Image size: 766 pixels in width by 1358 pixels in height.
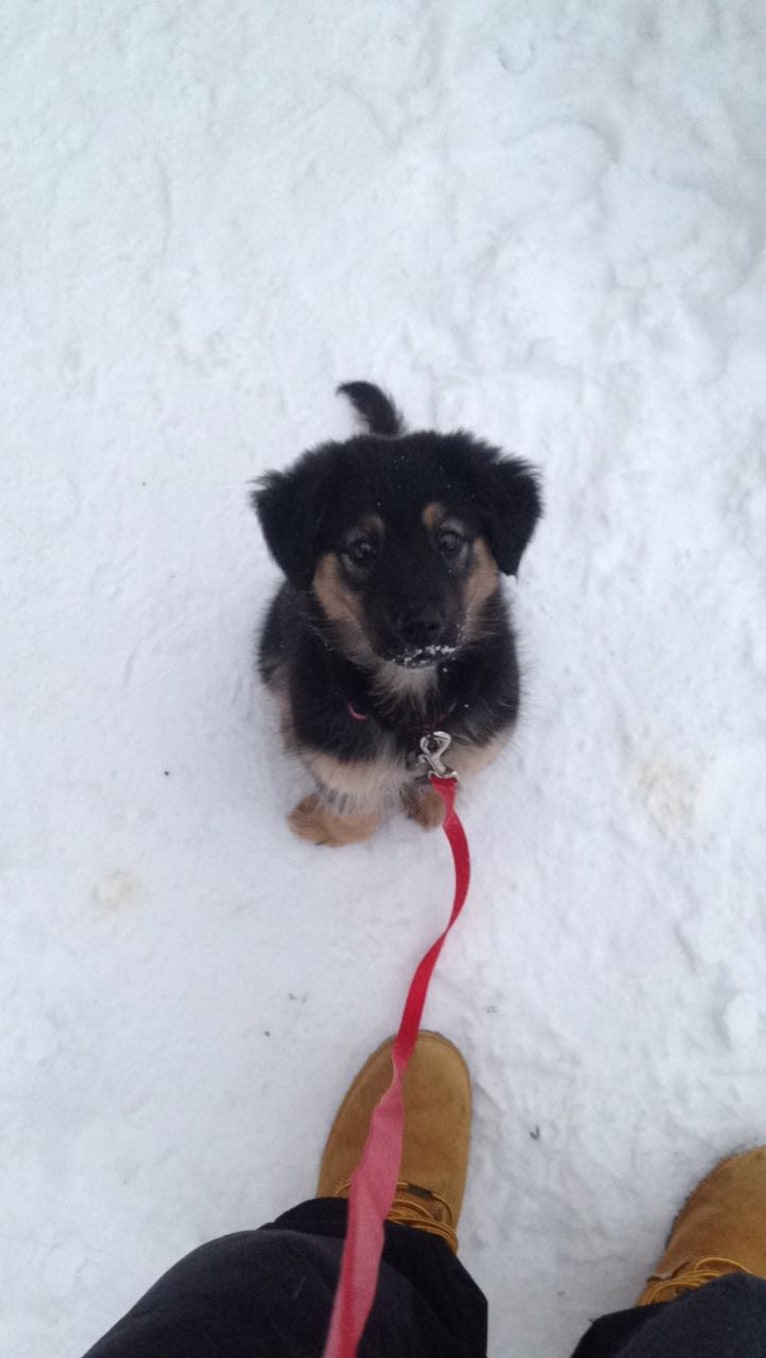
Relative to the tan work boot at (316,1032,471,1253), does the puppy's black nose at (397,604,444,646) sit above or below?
above

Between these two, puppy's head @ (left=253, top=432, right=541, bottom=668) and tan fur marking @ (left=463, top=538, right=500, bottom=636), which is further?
tan fur marking @ (left=463, top=538, right=500, bottom=636)

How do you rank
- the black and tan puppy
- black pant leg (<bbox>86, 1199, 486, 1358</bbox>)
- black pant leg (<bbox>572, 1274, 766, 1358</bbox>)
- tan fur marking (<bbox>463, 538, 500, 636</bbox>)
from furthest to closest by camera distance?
1. tan fur marking (<bbox>463, 538, 500, 636</bbox>)
2. the black and tan puppy
3. black pant leg (<bbox>572, 1274, 766, 1358</bbox>)
4. black pant leg (<bbox>86, 1199, 486, 1358</bbox>)

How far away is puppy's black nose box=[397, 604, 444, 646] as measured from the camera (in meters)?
2.01

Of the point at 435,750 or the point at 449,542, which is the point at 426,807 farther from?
the point at 449,542

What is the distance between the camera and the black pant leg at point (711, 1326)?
5.00 feet

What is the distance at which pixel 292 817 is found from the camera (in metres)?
2.78

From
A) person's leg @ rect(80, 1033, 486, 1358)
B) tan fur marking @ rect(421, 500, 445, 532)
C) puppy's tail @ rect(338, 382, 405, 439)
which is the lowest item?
person's leg @ rect(80, 1033, 486, 1358)

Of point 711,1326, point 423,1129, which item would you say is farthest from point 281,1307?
point 423,1129

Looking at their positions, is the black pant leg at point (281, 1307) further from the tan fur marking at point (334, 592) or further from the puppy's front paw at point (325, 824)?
the tan fur marking at point (334, 592)

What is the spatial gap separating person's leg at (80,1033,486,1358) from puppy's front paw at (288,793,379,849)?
0.62m

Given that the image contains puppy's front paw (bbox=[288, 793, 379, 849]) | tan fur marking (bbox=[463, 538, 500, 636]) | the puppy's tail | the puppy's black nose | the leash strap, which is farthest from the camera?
the puppy's tail

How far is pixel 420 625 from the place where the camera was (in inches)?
79.2

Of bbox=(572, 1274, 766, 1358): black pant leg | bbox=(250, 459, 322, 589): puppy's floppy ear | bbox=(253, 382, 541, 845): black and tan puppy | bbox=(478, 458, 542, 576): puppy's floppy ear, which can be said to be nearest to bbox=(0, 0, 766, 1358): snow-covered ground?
bbox=(253, 382, 541, 845): black and tan puppy

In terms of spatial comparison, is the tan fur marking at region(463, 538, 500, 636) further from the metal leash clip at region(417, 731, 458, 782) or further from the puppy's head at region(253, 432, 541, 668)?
the metal leash clip at region(417, 731, 458, 782)
